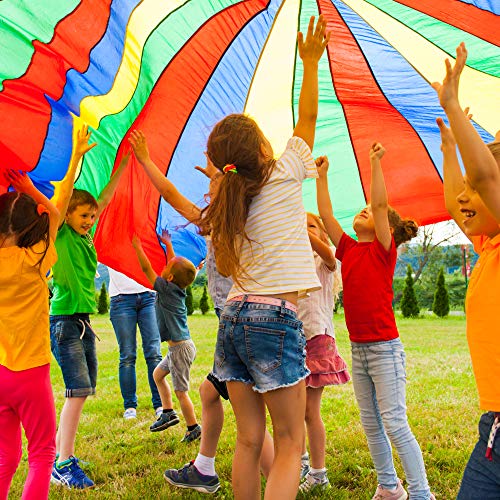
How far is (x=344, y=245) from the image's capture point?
298 cm

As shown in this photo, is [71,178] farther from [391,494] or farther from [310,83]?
[391,494]

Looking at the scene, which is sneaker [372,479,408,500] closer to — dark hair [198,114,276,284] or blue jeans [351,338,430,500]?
blue jeans [351,338,430,500]

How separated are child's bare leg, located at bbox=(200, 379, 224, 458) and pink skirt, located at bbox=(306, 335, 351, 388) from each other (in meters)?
0.52

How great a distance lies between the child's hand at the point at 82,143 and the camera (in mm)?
2873

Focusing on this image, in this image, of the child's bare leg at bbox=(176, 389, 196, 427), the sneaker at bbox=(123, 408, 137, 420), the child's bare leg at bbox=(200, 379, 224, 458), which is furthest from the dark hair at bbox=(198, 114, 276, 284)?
the sneaker at bbox=(123, 408, 137, 420)

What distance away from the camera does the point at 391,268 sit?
2.84m

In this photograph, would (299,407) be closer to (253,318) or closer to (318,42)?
(253,318)

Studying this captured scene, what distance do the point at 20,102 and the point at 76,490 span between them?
6.47 ft

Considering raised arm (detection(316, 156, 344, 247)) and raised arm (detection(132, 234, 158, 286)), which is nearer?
raised arm (detection(316, 156, 344, 247))

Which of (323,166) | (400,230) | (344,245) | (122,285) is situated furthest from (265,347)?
(122,285)

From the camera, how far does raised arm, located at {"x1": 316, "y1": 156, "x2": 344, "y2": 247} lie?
9.64ft

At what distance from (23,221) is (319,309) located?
1.59m

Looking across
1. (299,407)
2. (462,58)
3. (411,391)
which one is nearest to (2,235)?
(299,407)

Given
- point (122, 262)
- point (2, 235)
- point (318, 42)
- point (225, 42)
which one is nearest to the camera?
point (318, 42)
